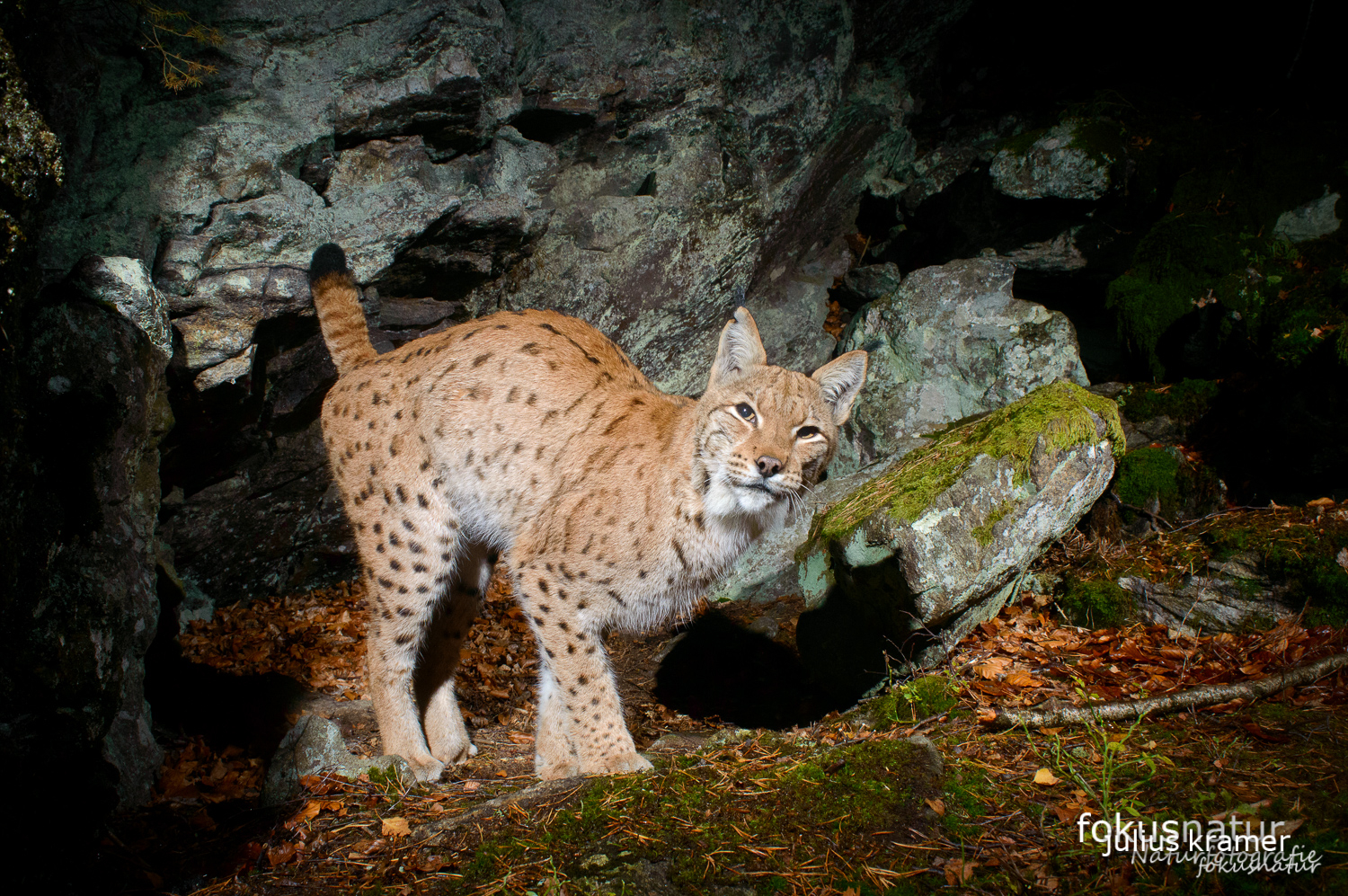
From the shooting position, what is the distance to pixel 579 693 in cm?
437

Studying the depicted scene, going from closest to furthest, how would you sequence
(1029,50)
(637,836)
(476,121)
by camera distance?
(637,836)
(476,121)
(1029,50)

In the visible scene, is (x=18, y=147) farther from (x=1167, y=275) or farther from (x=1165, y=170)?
(x=1165, y=170)

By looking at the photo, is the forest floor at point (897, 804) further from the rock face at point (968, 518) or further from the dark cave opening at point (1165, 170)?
the dark cave opening at point (1165, 170)

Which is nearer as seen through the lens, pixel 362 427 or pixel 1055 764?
pixel 1055 764

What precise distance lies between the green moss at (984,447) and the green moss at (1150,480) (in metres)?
1.12

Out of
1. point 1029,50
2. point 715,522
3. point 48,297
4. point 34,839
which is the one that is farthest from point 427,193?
point 1029,50

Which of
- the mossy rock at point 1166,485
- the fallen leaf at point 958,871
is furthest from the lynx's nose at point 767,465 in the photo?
the mossy rock at point 1166,485

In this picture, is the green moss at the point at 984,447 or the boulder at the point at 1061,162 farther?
the boulder at the point at 1061,162

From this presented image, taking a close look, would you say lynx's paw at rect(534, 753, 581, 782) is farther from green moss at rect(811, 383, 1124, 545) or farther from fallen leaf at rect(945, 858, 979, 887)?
fallen leaf at rect(945, 858, 979, 887)

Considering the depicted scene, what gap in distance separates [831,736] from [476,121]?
605 cm

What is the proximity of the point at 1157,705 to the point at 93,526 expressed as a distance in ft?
17.6

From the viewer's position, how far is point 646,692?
6473mm

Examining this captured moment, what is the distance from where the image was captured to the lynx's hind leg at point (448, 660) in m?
5.21

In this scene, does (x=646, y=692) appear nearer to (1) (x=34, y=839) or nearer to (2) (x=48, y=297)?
(1) (x=34, y=839)
